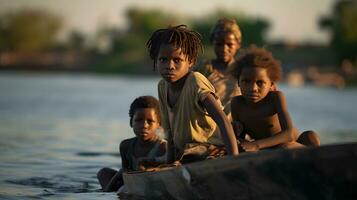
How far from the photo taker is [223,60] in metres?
8.13

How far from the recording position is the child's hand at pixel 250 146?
235 inches

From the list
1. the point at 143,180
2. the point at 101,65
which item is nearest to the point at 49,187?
the point at 143,180

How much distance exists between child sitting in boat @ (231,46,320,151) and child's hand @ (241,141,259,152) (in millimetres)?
58

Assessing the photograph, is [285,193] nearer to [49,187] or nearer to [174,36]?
[174,36]

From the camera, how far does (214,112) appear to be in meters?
5.76

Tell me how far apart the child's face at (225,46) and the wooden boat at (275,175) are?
7.88ft

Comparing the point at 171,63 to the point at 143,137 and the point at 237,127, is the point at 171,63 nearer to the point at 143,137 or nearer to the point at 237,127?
the point at 237,127

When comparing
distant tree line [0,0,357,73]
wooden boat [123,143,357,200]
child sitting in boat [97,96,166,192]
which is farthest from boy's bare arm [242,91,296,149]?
distant tree line [0,0,357,73]

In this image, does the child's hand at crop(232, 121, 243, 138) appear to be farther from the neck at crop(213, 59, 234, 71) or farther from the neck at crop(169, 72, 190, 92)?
the neck at crop(213, 59, 234, 71)

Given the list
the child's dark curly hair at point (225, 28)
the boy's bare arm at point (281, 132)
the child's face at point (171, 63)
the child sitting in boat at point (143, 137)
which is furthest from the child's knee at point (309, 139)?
the child's dark curly hair at point (225, 28)

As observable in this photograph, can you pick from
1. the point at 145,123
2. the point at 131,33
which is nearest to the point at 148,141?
the point at 145,123

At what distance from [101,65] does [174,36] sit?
239ft

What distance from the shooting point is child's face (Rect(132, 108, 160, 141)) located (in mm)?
7348

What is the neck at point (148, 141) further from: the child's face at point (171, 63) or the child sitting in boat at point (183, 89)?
the child's face at point (171, 63)
